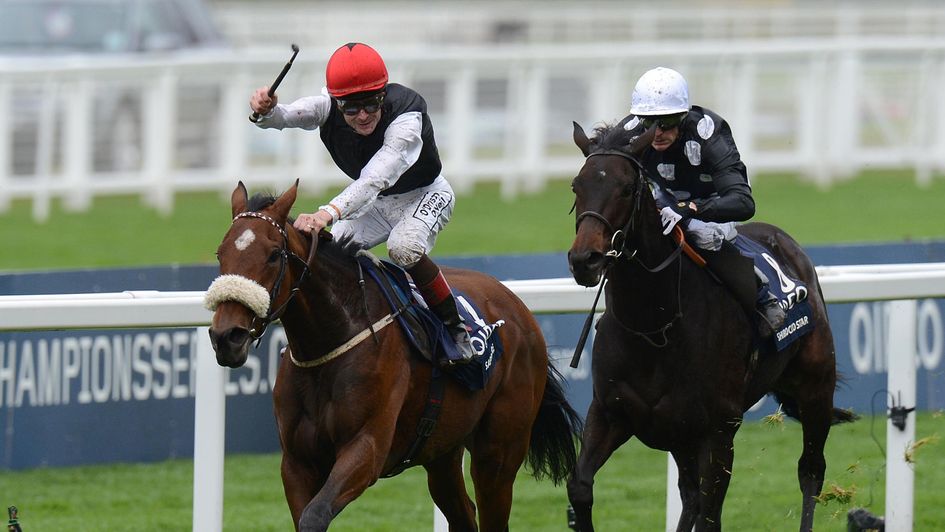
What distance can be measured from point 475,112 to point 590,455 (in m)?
10.1

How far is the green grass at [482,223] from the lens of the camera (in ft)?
41.6

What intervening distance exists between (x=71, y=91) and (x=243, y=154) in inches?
63.3

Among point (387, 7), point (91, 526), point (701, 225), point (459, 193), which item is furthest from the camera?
point (387, 7)

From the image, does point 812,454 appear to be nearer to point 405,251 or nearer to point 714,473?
point 714,473

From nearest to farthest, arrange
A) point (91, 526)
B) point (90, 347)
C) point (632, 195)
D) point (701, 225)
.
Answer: point (632, 195) → point (701, 225) → point (91, 526) → point (90, 347)

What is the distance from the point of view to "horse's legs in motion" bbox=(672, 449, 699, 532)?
5734mm

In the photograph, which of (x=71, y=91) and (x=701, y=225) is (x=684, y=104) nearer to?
(x=701, y=225)

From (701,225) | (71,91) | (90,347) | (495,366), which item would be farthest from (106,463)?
(71,91)

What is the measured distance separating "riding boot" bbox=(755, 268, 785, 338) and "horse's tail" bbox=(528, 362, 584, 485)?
0.78m

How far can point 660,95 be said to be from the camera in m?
5.68

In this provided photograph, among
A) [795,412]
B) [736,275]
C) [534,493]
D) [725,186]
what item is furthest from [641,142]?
[534,493]

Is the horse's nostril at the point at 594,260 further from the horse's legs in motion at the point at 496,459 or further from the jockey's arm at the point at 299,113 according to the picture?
the jockey's arm at the point at 299,113

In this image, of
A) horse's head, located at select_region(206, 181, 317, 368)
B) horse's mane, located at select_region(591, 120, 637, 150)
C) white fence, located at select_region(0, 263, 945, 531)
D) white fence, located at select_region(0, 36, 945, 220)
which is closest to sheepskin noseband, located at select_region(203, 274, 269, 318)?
horse's head, located at select_region(206, 181, 317, 368)

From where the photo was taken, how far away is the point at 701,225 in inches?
230
